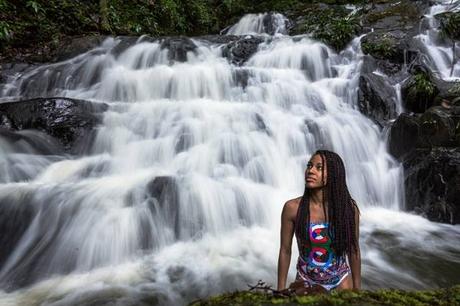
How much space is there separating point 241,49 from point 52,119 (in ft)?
22.0

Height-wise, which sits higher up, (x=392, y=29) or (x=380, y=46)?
(x=392, y=29)

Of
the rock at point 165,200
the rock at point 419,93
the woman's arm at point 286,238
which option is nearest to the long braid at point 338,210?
the woman's arm at point 286,238

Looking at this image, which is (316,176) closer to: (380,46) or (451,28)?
(380,46)

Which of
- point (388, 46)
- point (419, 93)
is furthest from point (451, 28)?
point (419, 93)

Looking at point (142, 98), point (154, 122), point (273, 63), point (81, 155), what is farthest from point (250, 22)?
point (81, 155)

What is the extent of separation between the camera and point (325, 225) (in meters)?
2.66

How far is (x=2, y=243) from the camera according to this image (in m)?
5.16

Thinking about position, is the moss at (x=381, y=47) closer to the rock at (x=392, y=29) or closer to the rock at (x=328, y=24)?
the rock at (x=392, y=29)

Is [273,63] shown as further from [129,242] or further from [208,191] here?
[129,242]

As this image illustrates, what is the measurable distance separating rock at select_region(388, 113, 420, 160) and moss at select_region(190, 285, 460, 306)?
23.0ft

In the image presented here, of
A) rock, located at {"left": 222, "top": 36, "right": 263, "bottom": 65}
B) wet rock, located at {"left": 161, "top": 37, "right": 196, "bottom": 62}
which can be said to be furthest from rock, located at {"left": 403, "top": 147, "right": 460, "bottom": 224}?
wet rock, located at {"left": 161, "top": 37, "right": 196, "bottom": 62}

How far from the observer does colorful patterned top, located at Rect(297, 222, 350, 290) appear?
2676 millimetres

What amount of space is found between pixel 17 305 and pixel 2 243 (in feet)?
4.02

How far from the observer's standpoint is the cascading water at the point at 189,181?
496 cm
